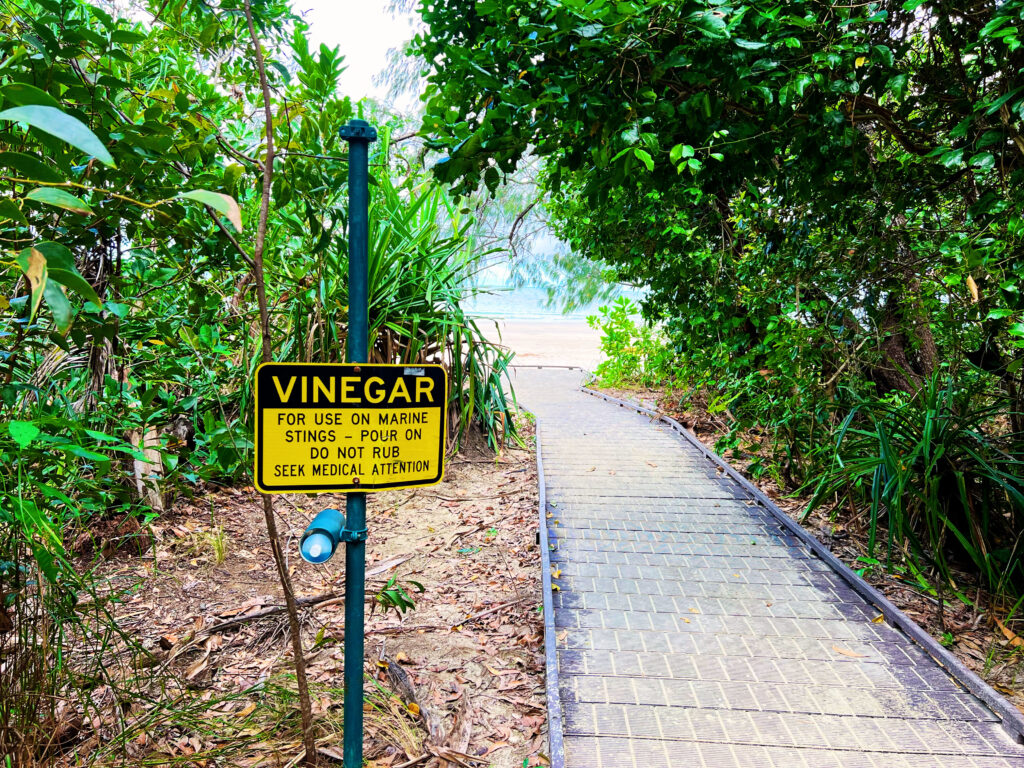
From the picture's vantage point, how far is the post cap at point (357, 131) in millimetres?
1853

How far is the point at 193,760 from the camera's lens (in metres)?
2.50

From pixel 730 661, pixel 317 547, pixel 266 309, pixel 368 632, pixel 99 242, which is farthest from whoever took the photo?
pixel 368 632

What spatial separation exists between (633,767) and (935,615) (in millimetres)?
Result: 2565

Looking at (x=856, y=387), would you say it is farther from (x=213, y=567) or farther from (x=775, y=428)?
(x=213, y=567)

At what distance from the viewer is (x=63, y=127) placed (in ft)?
2.69

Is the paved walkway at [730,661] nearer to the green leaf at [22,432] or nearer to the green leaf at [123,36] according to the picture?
the green leaf at [22,432]

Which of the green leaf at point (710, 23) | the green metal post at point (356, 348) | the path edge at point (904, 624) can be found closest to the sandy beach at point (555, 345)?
the path edge at point (904, 624)

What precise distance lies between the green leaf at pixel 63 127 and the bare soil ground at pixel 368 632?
2.38 metres

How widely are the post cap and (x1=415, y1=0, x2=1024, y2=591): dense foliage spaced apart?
1.42 meters

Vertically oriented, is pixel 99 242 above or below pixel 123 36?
below

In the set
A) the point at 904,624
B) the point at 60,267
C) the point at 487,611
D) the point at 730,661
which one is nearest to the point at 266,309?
the point at 60,267

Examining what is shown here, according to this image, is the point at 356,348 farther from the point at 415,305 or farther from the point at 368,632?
the point at 415,305

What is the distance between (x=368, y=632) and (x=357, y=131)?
9.94 ft

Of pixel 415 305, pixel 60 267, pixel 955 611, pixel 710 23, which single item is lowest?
pixel 955 611
